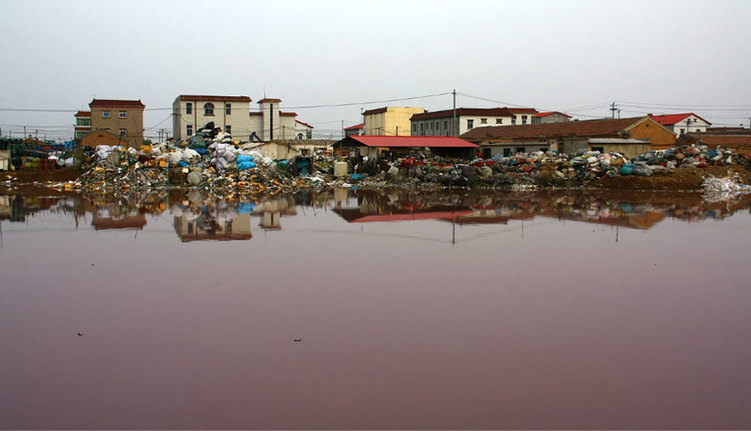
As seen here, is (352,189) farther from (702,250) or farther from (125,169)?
(702,250)

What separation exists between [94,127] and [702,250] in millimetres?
40637

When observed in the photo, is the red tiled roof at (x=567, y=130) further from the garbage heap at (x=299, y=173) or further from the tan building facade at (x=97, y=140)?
the tan building facade at (x=97, y=140)

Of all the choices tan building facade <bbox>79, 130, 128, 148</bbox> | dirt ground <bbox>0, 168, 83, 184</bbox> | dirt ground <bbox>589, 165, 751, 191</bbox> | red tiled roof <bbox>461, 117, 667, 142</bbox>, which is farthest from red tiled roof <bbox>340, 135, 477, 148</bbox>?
tan building facade <bbox>79, 130, 128, 148</bbox>

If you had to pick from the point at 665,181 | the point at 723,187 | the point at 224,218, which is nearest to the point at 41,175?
the point at 224,218

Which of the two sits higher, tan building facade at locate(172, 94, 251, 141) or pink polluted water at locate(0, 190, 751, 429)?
tan building facade at locate(172, 94, 251, 141)

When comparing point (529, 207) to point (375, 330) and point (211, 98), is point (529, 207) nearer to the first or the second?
point (375, 330)

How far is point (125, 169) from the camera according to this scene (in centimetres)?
2572

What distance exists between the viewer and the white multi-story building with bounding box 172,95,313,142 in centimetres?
4484

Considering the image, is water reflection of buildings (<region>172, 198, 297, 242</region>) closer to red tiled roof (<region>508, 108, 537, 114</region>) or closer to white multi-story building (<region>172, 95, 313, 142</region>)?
white multi-story building (<region>172, 95, 313, 142</region>)

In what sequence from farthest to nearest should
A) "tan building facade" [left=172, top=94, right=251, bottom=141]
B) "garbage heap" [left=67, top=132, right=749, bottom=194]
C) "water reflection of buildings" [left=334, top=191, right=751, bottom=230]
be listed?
"tan building facade" [left=172, top=94, right=251, bottom=141]
"garbage heap" [left=67, top=132, right=749, bottom=194]
"water reflection of buildings" [left=334, top=191, right=751, bottom=230]

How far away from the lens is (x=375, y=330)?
17.9ft

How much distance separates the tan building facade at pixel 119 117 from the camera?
41656mm

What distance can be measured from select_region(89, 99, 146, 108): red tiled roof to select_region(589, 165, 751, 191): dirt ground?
106ft

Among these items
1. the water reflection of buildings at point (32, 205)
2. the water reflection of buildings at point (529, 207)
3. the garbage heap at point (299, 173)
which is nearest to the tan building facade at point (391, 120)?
the garbage heap at point (299, 173)
